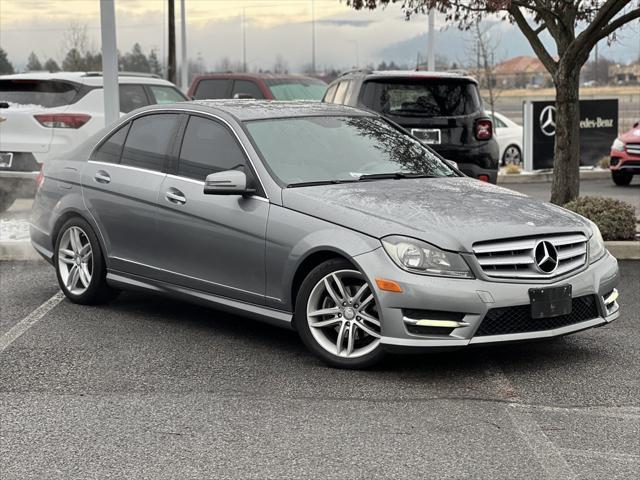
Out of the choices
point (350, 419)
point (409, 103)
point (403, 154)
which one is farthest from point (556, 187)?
point (350, 419)

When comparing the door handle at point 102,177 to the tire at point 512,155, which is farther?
the tire at point 512,155

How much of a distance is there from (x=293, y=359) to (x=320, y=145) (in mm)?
1519

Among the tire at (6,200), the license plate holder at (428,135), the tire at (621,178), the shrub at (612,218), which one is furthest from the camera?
the tire at (621,178)

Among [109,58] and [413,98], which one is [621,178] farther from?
[109,58]

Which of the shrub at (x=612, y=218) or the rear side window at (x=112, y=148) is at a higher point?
the rear side window at (x=112, y=148)

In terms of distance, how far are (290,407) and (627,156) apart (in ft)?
46.7

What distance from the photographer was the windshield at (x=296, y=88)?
20750 mm

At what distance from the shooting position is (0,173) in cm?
1350

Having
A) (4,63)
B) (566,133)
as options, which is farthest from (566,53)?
(4,63)

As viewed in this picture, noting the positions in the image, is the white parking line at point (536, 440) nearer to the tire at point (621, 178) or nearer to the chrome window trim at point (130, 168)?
the chrome window trim at point (130, 168)

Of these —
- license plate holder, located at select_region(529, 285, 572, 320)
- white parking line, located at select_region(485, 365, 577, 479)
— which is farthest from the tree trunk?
white parking line, located at select_region(485, 365, 577, 479)

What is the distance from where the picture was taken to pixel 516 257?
6.24 m

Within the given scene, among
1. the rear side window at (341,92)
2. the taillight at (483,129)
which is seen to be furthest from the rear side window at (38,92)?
the taillight at (483,129)

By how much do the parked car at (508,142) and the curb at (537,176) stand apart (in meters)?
2.58
